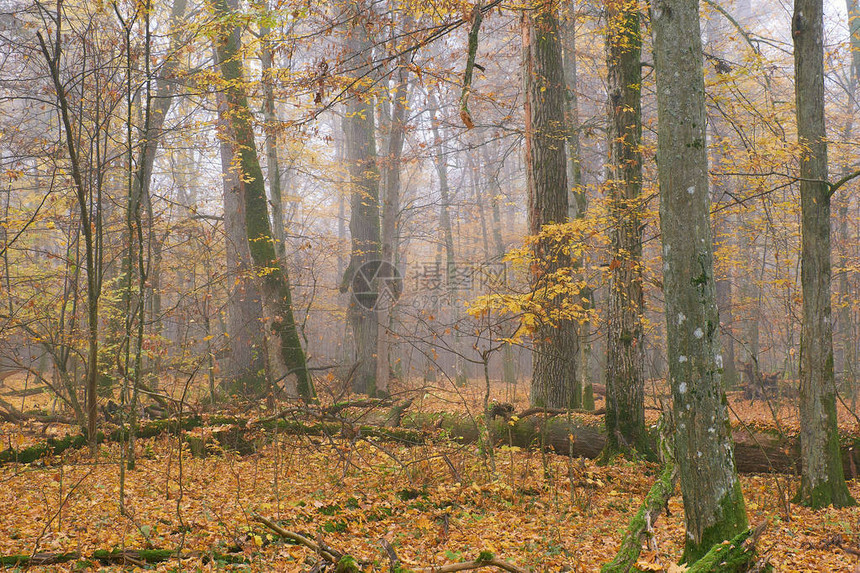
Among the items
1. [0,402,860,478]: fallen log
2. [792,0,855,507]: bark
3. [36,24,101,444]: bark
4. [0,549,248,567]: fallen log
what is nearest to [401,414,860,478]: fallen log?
[0,402,860,478]: fallen log

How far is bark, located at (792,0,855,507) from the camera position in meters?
6.15

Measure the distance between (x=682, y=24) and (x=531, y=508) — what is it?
4967mm

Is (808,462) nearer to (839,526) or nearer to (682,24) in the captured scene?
(839,526)

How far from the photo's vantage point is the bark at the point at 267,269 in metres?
10.7

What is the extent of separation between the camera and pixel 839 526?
18.5ft

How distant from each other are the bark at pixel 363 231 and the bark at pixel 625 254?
7.25 metres

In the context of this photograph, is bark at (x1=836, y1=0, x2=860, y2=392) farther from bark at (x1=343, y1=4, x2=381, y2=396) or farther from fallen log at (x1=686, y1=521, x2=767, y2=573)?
fallen log at (x1=686, y1=521, x2=767, y2=573)

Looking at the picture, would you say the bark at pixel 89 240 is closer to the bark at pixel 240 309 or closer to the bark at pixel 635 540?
the bark at pixel 635 540

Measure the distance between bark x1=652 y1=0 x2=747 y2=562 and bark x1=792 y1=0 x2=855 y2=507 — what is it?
9.41 feet

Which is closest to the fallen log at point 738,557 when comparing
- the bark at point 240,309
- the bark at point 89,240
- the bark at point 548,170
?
the bark at point 548,170

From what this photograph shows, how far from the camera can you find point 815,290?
243 inches

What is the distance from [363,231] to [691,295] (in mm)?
11517

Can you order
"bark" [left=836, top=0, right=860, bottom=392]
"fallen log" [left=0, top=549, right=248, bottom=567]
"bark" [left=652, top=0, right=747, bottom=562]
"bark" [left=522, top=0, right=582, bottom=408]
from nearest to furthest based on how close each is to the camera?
"fallen log" [left=0, top=549, right=248, bottom=567], "bark" [left=652, top=0, right=747, bottom=562], "bark" [left=522, top=0, right=582, bottom=408], "bark" [left=836, top=0, right=860, bottom=392]

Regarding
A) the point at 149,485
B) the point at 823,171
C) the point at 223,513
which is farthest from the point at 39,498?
the point at 823,171
